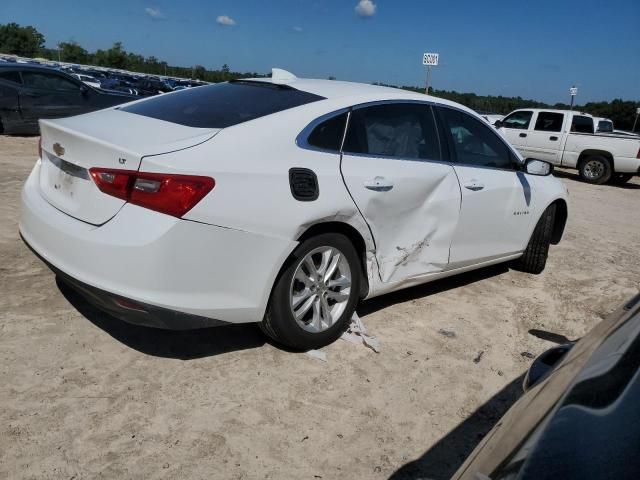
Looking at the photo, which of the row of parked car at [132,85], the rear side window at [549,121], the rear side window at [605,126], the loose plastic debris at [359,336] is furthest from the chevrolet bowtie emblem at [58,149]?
the rear side window at [605,126]

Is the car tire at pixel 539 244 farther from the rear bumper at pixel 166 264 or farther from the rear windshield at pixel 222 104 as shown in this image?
the rear bumper at pixel 166 264

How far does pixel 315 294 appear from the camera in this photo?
11.0ft

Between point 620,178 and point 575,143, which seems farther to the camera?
point 620,178

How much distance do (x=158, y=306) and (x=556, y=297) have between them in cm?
368

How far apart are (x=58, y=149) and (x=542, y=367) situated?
8.89 feet

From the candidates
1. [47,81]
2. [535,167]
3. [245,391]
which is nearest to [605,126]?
[535,167]

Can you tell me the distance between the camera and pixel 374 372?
3.33 m

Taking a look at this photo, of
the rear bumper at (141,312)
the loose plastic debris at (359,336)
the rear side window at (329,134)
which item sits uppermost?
the rear side window at (329,134)

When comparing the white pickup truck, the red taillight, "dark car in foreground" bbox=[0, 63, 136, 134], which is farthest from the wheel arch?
the red taillight

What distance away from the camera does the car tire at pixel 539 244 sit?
5.20 metres

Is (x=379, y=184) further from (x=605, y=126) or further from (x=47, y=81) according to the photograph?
(x=605, y=126)

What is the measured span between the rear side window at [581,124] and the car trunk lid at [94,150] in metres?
14.1

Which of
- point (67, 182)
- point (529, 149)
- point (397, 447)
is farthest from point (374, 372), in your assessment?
point (529, 149)

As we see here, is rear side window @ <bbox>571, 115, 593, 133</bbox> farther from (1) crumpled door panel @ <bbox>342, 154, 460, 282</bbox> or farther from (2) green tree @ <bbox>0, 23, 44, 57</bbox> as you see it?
(2) green tree @ <bbox>0, 23, 44, 57</bbox>
